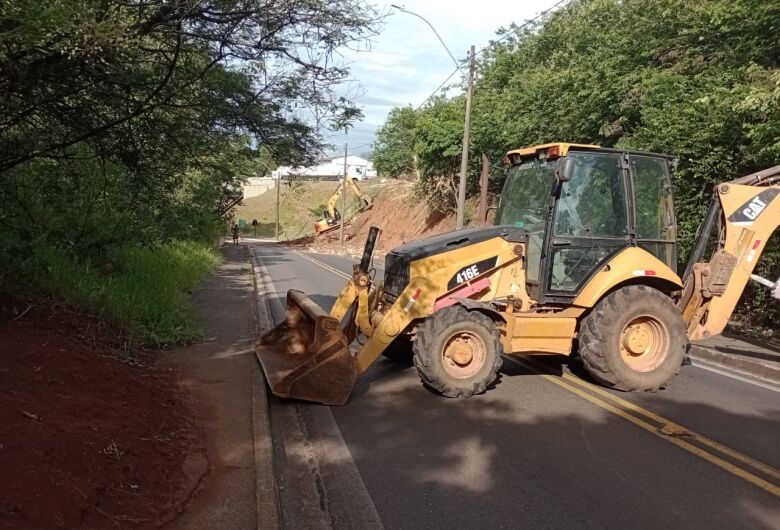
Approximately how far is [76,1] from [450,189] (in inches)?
1218

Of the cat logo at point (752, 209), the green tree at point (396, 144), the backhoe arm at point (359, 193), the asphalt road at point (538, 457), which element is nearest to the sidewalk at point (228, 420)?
the asphalt road at point (538, 457)

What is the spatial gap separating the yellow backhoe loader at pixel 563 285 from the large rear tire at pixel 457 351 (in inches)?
0.5

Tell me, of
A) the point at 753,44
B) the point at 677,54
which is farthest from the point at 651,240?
the point at 677,54

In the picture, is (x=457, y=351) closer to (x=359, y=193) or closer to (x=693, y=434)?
(x=693, y=434)

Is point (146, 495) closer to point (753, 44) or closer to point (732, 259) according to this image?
point (732, 259)

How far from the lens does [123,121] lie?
6.07 meters

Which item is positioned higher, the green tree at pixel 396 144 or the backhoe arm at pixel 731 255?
the green tree at pixel 396 144

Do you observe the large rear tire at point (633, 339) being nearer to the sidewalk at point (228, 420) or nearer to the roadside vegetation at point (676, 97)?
the sidewalk at point (228, 420)

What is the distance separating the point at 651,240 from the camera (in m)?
7.04

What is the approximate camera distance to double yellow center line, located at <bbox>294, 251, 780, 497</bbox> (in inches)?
177

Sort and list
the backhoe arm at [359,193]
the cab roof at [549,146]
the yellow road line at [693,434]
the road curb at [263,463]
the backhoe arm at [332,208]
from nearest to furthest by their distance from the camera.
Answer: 1. the road curb at [263,463]
2. the yellow road line at [693,434]
3. the cab roof at [549,146]
4. the backhoe arm at [359,193]
5. the backhoe arm at [332,208]

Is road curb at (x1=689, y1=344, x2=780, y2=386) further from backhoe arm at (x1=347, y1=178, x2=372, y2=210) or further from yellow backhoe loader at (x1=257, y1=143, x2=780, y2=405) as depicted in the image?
backhoe arm at (x1=347, y1=178, x2=372, y2=210)

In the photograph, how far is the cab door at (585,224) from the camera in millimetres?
6703

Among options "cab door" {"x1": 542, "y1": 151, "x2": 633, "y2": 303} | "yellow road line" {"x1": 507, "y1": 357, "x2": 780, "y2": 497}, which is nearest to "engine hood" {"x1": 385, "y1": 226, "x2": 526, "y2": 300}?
"cab door" {"x1": 542, "y1": 151, "x2": 633, "y2": 303}
